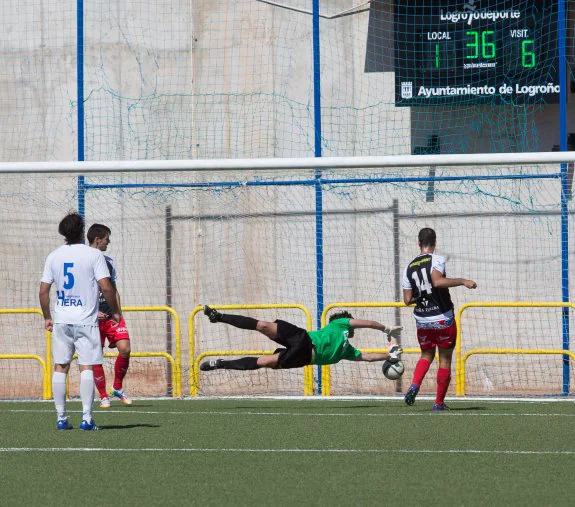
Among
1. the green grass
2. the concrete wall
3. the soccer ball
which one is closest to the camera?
the green grass

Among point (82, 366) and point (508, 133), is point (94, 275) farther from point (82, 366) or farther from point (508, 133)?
point (508, 133)

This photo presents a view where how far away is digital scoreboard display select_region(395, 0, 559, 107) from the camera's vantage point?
48.2 feet

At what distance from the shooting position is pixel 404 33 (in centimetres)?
1542

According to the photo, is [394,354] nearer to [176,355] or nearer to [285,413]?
[285,413]

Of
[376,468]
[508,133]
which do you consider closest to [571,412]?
[376,468]

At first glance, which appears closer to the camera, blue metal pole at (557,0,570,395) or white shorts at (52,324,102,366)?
white shorts at (52,324,102,366)

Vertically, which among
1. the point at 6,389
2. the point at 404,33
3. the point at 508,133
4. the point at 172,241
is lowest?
the point at 6,389

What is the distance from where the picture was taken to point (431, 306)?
10969mm

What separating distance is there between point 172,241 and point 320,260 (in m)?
2.13

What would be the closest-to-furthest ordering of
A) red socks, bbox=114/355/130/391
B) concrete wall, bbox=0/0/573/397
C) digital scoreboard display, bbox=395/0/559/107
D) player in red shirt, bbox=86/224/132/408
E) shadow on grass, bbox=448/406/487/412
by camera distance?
1. shadow on grass, bbox=448/406/487/412
2. player in red shirt, bbox=86/224/132/408
3. red socks, bbox=114/355/130/391
4. digital scoreboard display, bbox=395/0/559/107
5. concrete wall, bbox=0/0/573/397

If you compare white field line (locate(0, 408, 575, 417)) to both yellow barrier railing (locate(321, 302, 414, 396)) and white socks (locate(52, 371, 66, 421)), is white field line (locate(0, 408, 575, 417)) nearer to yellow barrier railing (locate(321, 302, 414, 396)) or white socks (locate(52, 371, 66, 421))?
white socks (locate(52, 371, 66, 421))

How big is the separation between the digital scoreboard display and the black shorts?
4.83m

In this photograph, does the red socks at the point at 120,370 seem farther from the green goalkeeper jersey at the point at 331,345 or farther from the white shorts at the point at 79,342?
the white shorts at the point at 79,342

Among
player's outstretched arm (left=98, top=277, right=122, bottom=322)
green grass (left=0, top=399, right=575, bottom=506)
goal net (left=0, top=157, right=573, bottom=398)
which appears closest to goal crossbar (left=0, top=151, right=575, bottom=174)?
goal net (left=0, top=157, right=573, bottom=398)
